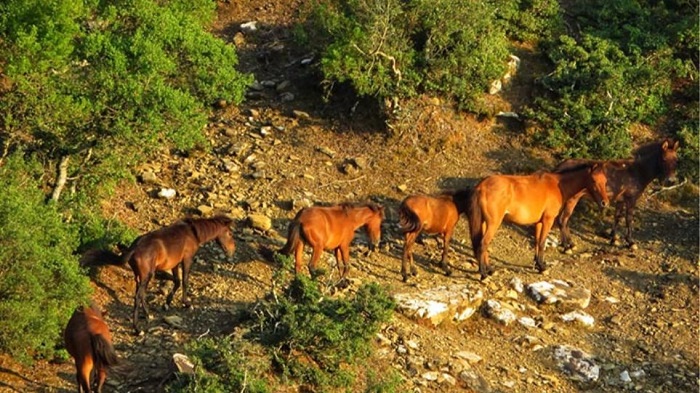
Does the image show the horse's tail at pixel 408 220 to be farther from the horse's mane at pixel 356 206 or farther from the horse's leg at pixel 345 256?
the horse's leg at pixel 345 256

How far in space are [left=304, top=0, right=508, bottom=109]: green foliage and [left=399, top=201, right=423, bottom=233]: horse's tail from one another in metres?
3.60

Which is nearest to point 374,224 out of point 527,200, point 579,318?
point 527,200

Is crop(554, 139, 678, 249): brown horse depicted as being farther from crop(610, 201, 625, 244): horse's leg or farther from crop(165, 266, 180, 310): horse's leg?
crop(165, 266, 180, 310): horse's leg

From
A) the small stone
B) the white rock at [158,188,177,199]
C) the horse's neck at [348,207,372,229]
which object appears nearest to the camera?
the horse's neck at [348,207,372,229]

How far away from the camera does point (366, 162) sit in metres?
18.2

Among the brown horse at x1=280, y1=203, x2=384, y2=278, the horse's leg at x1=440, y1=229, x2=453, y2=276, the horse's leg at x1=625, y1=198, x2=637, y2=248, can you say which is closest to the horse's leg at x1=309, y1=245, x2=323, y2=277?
the brown horse at x1=280, y1=203, x2=384, y2=278

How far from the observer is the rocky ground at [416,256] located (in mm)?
13453

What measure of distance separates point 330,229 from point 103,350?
14.2 ft

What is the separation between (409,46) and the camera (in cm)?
1920

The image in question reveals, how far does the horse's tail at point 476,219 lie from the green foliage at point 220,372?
Result: 16.7ft

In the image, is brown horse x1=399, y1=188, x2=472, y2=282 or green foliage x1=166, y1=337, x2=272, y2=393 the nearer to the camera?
green foliage x1=166, y1=337, x2=272, y2=393

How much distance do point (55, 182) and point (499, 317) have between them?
6571 mm

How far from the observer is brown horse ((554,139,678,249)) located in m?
17.2

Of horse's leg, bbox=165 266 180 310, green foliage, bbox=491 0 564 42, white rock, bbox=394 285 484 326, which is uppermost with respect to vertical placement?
green foliage, bbox=491 0 564 42
